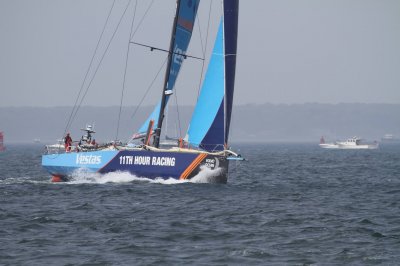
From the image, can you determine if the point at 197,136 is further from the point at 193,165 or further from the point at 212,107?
the point at 193,165

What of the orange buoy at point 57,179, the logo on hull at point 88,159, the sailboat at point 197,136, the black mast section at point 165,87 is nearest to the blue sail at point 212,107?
the sailboat at point 197,136

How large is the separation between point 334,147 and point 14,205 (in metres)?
144

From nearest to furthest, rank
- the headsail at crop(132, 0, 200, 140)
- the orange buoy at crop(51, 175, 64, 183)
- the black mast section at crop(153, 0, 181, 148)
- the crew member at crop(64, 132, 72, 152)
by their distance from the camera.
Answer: the black mast section at crop(153, 0, 181, 148), the headsail at crop(132, 0, 200, 140), the crew member at crop(64, 132, 72, 152), the orange buoy at crop(51, 175, 64, 183)

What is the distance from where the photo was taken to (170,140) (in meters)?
33.2

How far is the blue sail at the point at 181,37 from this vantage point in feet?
108

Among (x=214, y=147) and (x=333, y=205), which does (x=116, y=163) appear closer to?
(x=214, y=147)

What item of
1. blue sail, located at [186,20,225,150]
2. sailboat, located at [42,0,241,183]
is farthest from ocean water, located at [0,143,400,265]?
blue sail, located at [186,20,225,150]

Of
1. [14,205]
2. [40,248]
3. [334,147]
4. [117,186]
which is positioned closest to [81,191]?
[117,186]

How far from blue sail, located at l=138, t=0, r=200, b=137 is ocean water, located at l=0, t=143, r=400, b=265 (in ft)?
16.1

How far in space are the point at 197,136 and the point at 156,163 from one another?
90.4 inches

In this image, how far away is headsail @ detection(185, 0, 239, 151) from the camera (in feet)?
103

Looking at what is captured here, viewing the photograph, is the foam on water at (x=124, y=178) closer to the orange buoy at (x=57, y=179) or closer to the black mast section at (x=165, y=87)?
the orange buoy at (x=57, y=179)

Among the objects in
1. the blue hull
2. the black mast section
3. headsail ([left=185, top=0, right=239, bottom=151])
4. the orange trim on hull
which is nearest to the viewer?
the orange trim on hull

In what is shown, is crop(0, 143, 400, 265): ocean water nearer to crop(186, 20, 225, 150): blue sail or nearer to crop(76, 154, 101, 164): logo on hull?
crop(76, 154, 101, 164): logo on hull
